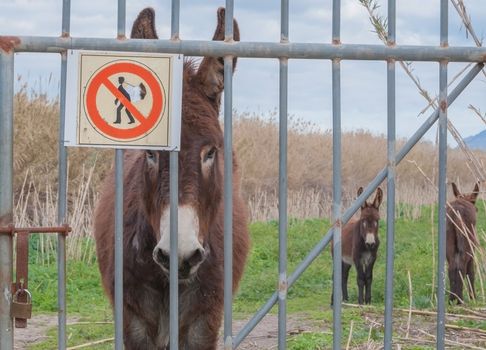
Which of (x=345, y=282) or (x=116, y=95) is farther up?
(x=116, y=95)

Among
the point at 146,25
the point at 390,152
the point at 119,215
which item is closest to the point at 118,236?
the point at 119,215

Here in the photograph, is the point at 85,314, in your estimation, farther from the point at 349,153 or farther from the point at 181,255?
the point at 349,153

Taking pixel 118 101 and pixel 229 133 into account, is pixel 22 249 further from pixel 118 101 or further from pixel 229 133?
pixel 229 133

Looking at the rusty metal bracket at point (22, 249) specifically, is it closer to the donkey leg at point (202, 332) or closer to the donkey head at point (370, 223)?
the donkey leg at point (202, 332)

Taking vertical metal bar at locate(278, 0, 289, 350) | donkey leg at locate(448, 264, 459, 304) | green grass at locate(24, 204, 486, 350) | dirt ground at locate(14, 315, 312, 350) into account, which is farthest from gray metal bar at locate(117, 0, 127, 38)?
donkey leg at locate(448, 264, 459, 304)

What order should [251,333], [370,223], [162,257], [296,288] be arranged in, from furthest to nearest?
[370,223], [296,288], [251,333], [162,257]

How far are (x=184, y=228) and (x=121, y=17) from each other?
0.95 m

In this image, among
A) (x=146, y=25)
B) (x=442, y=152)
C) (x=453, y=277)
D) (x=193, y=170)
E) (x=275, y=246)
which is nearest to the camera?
(x=442, y=152)

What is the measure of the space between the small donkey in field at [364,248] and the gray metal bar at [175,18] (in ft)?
28.8

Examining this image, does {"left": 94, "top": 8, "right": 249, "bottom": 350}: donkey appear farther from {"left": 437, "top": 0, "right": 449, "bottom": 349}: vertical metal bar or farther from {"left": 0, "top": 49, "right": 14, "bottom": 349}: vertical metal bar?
{"left": 437, "top": 0, "right": 449, "bottom": 349}: vertical metal bar

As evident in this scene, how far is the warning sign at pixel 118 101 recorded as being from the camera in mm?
3102

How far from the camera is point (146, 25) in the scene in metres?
3.94

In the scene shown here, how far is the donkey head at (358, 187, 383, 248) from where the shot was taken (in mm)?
12008

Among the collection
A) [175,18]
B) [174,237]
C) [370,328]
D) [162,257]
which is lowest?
[370,328]
